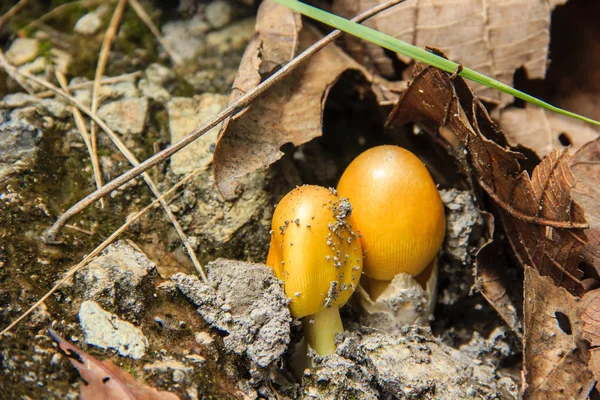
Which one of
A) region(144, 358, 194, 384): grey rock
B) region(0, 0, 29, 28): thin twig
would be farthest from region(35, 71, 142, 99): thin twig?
region(144, 358, 194, 384): grey rock

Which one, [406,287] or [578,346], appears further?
[406,287]

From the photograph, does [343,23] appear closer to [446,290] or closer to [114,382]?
[446,290]

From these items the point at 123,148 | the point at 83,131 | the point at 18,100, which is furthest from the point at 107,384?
the point at 18,100

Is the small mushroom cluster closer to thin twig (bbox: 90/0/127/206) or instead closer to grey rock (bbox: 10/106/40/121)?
thin twig (bbox: 90/0/127/206)

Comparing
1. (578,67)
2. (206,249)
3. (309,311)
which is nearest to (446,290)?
(309,311)

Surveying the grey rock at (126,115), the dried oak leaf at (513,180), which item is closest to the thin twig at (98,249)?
the grey rock at (126,115)

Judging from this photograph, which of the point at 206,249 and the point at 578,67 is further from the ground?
the point at 578,67

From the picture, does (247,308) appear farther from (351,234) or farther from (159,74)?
(159,74)
